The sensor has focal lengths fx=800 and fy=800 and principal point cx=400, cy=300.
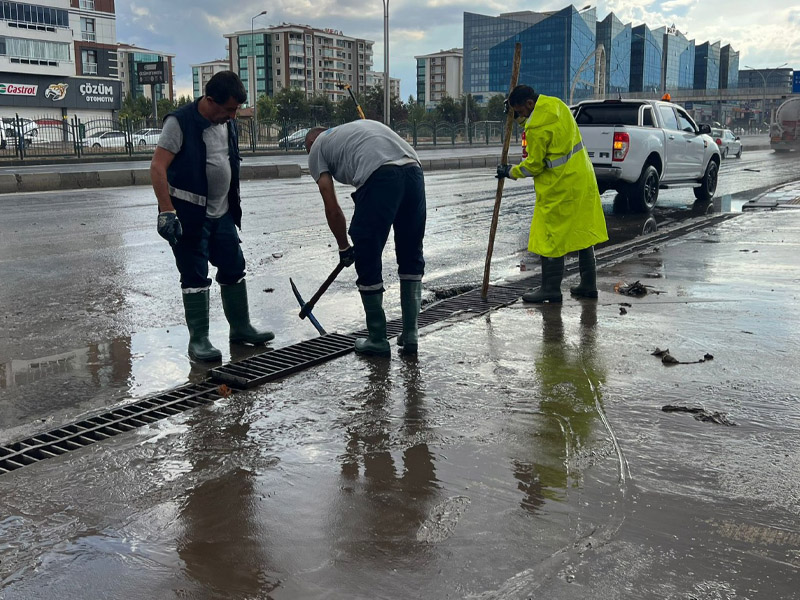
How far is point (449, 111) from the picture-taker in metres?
68.5

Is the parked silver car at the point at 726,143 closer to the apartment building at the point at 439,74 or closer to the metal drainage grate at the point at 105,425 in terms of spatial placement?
the metal drainage grate at the point at 105,425

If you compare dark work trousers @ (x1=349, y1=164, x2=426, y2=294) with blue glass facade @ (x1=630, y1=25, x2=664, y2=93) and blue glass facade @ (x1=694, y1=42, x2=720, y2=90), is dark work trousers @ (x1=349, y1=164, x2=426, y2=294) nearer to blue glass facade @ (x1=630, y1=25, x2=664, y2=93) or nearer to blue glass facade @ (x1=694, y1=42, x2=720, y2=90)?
blue glass facade @ (x1=630, y1=25, x2=664, y2=93)

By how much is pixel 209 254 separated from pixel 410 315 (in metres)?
1.37

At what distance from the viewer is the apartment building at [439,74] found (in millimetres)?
177750

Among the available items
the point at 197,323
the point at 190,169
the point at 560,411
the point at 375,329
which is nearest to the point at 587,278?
the point at 375,329

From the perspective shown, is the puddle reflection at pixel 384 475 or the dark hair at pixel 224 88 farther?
the dark hair at pixel 224 88

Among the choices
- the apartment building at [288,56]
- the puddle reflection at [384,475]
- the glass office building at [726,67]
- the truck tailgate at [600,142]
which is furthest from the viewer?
the glass office building at [726,67]

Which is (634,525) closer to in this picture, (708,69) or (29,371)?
(29,371)

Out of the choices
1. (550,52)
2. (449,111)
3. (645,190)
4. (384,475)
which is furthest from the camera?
(550,52)

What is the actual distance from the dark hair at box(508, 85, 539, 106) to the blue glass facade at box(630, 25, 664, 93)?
135 metres

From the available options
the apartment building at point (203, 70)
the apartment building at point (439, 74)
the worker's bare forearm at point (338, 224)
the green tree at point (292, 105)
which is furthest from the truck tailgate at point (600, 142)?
the apartment building at point (203, 70)

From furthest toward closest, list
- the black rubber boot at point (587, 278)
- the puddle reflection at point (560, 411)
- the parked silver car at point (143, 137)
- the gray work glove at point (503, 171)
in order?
the parked silver car at point (143, 137) < the black rubber boot at point (587, 278) < the gray work glove at point (503, 171) < the puddle reflection at point (560, 411)

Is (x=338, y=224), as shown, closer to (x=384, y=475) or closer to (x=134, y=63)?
(x=384, y=475)

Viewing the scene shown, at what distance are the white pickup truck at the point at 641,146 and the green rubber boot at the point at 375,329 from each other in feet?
25.9
